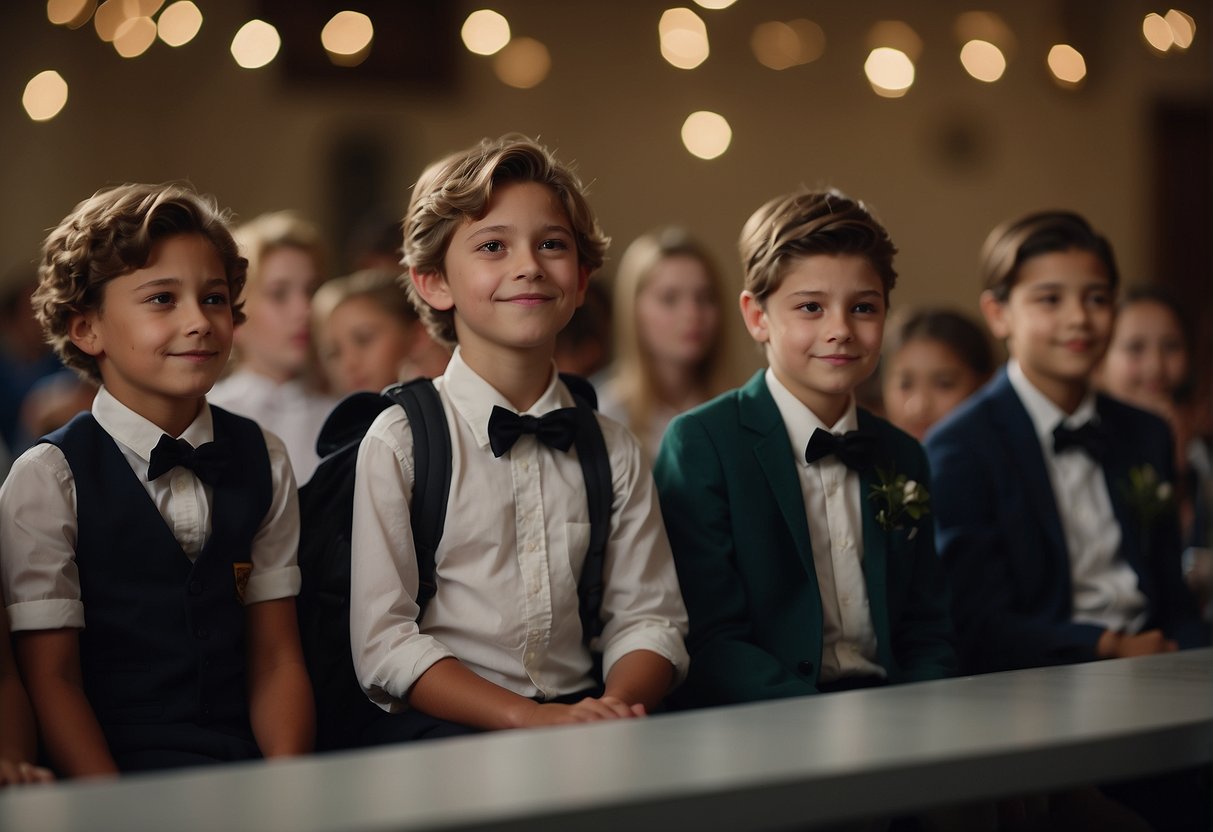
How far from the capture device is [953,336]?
3.27 metres

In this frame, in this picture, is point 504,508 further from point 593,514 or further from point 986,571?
point 986,571

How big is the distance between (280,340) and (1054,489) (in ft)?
6.47

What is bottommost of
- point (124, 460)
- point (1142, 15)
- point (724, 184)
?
point (124, 460)

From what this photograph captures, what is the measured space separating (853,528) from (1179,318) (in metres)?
2.18

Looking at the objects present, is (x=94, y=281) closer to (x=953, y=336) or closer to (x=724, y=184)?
(x=953, y=336)

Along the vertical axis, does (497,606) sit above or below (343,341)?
below

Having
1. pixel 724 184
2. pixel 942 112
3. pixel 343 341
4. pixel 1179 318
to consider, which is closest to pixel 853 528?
pixel 343 341

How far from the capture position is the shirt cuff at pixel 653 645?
1.86 metres

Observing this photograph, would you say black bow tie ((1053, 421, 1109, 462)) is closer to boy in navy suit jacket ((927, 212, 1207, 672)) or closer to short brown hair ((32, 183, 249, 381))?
boy in navy suit jacket ((927, 212, 1207, 672))

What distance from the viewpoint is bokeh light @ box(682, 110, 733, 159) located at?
7688 mm

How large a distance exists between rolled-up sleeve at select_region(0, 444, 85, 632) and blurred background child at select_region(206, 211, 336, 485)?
169cm

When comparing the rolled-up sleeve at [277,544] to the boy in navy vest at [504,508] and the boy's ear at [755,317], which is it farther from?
the boy's ear at [755,317]

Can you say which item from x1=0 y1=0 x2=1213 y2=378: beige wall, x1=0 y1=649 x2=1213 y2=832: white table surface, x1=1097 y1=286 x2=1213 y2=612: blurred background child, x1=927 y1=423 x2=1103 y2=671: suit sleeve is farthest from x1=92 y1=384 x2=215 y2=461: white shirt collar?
x1=0 y1=0 x2=1213 y2=378: beige wall

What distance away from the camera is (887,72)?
7789 mm
